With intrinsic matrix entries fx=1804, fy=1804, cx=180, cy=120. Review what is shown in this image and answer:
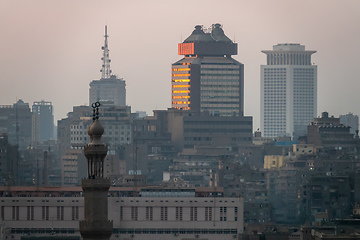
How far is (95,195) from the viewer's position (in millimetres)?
71000

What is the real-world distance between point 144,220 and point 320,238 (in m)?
49.9

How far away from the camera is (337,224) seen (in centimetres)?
16325

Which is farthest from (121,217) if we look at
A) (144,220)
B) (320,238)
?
(320,238)

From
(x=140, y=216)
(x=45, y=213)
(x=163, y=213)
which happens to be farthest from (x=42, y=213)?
(x=163, y=213)

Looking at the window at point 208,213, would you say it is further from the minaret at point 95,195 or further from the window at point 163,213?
the minaret at point 95,195

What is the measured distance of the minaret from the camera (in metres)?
70.9

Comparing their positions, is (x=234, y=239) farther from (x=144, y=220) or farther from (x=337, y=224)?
(x=337, y=224)

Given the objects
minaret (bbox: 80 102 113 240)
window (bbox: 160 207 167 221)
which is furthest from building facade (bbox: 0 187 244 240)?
minaret (bbox: 80 102 113 240)

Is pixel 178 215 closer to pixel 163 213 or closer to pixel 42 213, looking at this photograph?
pixel 163 213

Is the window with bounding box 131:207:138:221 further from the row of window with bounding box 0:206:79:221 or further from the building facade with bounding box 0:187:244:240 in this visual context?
the row of window with bounding box 0:206:79:221

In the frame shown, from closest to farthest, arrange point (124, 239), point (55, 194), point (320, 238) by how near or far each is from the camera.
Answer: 1. point (320, 238)
2. point (124, 239)
3. point (55, 194)

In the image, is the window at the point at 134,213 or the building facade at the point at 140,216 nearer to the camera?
the building facade at the point at 140,216

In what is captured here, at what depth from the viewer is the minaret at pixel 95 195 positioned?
70.9 metres

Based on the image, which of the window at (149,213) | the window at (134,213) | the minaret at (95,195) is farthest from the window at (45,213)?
the minaret at (95,195)
